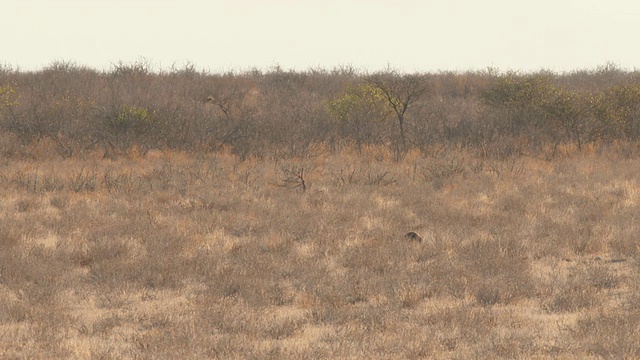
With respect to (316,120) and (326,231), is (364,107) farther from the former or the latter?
(326,231)

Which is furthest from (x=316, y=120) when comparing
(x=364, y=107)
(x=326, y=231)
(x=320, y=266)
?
(x=320, y=266)

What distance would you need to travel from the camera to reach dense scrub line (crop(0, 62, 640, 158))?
71.9 ft

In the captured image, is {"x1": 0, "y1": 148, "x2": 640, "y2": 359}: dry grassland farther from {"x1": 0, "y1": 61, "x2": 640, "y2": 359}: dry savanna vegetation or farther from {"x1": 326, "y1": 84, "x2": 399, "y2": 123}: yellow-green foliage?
{"x1": 326, "y1": 84, "x2": 399, "y2": 123}: yellow-green foliage

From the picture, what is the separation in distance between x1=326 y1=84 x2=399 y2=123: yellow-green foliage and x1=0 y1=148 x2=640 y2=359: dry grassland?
28.5 feet

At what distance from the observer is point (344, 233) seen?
418 inches

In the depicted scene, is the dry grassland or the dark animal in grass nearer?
the dry grassland

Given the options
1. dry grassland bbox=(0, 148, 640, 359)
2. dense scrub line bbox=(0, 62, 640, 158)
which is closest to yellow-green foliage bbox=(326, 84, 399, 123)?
dense scrub line bbox=(0, 62, 640, 158)

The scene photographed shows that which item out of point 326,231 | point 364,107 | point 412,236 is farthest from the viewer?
point 364,107

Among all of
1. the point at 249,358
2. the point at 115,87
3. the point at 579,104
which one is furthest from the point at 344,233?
the point at 115,87

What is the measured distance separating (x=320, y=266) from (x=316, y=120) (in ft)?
54.6

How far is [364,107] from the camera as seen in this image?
25.1 metres

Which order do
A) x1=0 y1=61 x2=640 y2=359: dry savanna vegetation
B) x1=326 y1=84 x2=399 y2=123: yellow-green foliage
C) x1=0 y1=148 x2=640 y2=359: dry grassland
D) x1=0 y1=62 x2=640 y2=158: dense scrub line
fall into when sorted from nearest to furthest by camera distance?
x1=0 y1=148 x2=640 y2=359: dry grassland
x1=0 y1=61 x2=640 y2=359: dry savanna vegetation
x1=0 y1=62 x2=640 y2=158: dense scrub line
x1=326 y1=84 x2=399 y2=123: yellow-green foliage

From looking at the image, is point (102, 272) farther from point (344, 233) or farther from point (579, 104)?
point (579, 104)

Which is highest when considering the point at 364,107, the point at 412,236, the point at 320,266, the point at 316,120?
the point at 364,107
